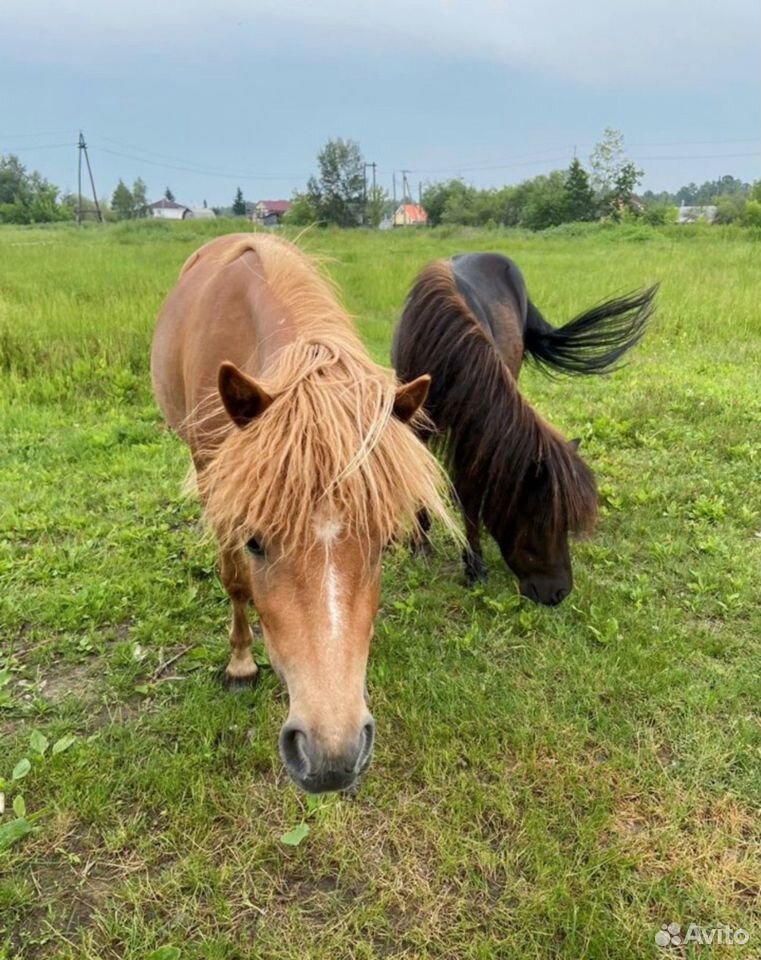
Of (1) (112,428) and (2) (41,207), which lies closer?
(1) (112,428)

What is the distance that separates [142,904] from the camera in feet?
Answer: 6.09

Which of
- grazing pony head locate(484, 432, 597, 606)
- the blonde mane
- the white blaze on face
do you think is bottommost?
grazing pony head locate(484, 432, 597, 606)

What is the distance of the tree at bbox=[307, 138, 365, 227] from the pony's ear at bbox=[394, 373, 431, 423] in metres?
38.4

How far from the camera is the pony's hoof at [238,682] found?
Result: 2680 mm

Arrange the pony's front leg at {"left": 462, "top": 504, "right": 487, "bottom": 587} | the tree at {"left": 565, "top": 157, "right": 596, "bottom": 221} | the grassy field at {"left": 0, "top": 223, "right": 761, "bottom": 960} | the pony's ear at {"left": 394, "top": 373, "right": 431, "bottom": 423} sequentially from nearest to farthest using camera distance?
the pony's ear at {"left": 394, "top": 373, "right": 431, "bottom": 423} → the grassy field at {"left": 0, "top": 223, "right": 761, "bottom": 960} → the pony's front leg at {"left": 462, "top": 504, "right": 487, "bottom": 587} → the tree at {"left": 565, "top": 157, "right": 596, "bottom": 221}

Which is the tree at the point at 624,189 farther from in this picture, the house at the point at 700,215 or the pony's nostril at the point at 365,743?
the pony's nostril at the point at 365,743

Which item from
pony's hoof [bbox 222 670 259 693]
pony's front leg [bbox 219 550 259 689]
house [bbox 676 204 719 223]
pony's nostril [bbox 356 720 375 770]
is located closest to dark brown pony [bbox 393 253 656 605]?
pony's front leg [bbox 219 550 259 689]

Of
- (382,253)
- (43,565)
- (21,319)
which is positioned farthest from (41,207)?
(43,565)

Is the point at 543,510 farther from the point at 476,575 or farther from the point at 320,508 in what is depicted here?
the point at 320,508

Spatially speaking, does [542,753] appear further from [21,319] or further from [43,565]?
[21,319]

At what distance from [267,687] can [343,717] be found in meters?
1.43

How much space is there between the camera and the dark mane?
116 inches

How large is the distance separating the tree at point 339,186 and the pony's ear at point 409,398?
38.4 meters

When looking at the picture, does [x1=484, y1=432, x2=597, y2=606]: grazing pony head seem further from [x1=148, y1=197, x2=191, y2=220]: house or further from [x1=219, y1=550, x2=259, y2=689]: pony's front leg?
[x1=148, y1=197, x2=191, y2=220]: house
